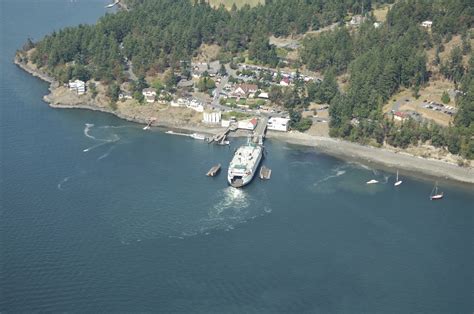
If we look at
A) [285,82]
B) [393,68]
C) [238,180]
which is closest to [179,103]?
[285,82]

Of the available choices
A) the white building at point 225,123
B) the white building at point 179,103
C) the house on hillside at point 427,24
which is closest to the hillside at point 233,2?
the house on hillside at point 427,24

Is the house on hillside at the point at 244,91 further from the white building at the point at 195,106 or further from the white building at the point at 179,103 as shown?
the white building at the point at 179,103

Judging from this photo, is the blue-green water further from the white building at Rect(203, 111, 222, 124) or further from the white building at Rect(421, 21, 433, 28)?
the white building at Rect(421, 21, 433, 28)

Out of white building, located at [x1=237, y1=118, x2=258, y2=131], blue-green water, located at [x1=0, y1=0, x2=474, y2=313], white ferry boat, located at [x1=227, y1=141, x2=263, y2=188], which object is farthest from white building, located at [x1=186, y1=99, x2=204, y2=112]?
white ferry boat, located at [x1=227, y1=141, x2=263, y2=188]

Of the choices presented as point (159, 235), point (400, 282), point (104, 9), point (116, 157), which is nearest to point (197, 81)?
point (116, 157)

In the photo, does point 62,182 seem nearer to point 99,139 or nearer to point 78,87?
point 99,139
